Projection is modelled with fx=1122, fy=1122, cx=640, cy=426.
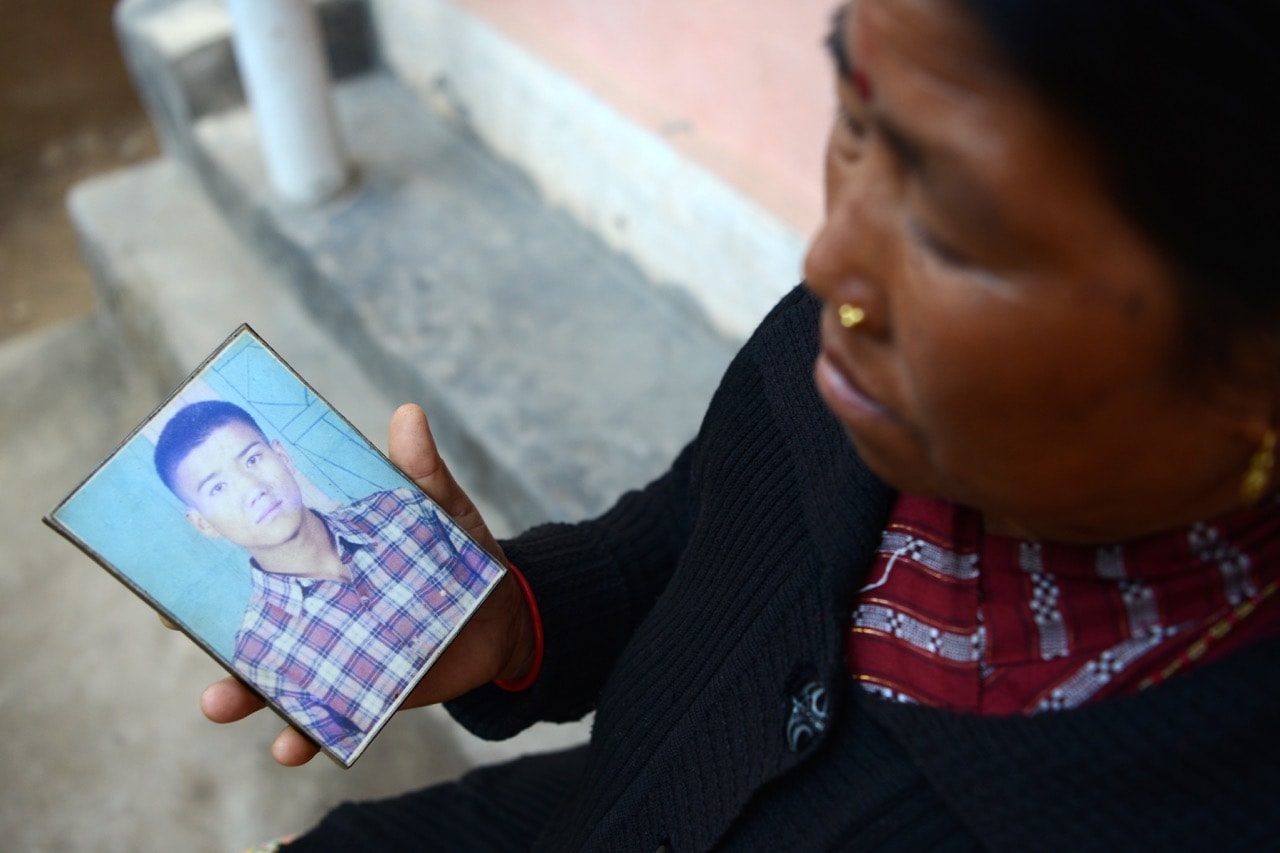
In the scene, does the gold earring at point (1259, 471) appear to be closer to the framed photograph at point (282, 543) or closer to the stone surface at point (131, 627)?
the framed photograph at point (282, 543)

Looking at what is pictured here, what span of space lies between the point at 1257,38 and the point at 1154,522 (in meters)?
0.29

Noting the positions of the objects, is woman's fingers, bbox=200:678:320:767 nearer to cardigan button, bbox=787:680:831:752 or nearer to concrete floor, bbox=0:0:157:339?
cardigan button, bbox=787:680:831:752

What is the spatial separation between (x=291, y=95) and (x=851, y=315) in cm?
229

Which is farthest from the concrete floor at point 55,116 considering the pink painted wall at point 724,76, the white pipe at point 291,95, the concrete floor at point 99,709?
the pink painted wall at point 724,76

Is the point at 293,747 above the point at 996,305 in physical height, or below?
below

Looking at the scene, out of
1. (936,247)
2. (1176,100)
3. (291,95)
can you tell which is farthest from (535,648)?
(291,95)

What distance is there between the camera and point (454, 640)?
40.6 inches

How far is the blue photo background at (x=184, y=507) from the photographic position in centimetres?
87

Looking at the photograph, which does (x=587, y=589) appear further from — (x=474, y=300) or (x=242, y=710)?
(x=474, y=300)

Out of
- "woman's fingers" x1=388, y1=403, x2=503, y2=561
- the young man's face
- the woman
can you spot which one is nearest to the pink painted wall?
the woman

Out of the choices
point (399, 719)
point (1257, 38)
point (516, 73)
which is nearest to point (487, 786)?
point (399, 719)

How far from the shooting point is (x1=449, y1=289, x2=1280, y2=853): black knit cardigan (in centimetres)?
70

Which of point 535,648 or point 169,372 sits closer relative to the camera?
point 535,648

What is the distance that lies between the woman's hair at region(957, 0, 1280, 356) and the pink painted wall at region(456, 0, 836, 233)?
1457mm
